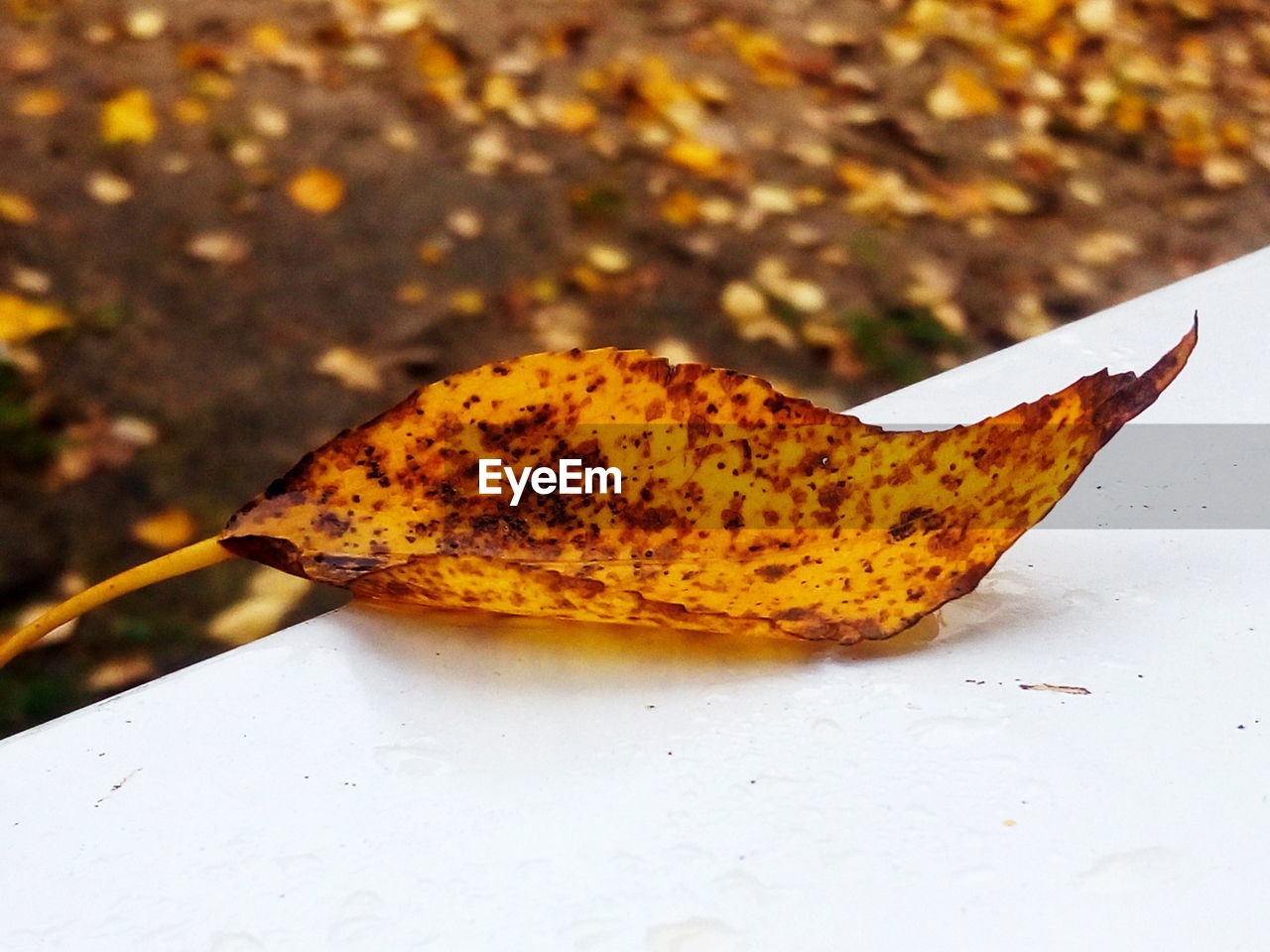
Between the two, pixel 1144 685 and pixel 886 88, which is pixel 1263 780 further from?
pixel 886 88

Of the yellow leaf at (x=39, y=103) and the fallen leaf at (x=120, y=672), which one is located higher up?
the yellow leaf at (x=39, y=103)

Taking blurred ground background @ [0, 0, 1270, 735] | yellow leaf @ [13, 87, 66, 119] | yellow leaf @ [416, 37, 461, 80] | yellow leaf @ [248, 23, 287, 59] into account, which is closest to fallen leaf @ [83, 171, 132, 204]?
blurred ground background @ [0, 0, 1270, 735]

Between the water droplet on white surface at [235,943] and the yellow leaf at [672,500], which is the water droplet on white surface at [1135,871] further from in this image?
the water droplet on white surface at [235,943]

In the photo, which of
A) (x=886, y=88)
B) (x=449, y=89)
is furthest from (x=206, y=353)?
(x=886, y=88)

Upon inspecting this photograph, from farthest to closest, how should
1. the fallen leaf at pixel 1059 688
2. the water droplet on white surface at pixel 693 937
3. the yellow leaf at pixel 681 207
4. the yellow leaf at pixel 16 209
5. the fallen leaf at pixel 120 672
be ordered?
1. the yellow leaf at pixel 681 207
2. the yellow leaf at pixel 16 209
3. the fallen leaf at pixel 120 672
4. the fallen leaf at pixel 1059 688
5. the water droplet on white surface at pixel 693 937

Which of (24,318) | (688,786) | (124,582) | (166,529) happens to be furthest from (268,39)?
(688,786)

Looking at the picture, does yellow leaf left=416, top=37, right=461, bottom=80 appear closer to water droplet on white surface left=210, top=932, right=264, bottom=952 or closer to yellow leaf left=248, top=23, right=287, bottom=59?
yellow leaf left=248, top=23, right=287, bottom=59

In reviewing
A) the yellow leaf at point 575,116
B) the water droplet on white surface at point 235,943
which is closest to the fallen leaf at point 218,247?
the yellow leaf at point 575,116
